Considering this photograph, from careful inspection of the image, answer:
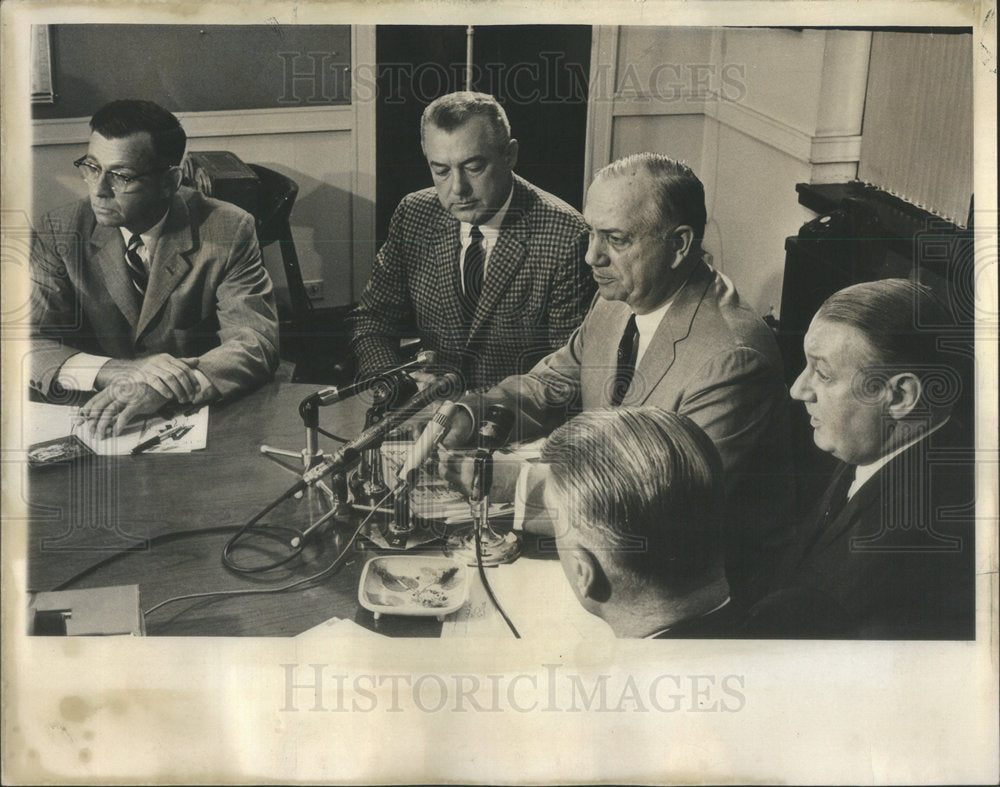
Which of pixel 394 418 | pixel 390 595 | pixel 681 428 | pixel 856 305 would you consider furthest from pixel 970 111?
pixel 390 595

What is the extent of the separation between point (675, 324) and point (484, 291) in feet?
0.95

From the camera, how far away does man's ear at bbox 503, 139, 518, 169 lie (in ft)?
6.54

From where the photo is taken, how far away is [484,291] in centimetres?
202

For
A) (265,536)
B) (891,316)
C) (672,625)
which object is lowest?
(672,625)

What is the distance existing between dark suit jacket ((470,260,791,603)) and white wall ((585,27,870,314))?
0.18 feet

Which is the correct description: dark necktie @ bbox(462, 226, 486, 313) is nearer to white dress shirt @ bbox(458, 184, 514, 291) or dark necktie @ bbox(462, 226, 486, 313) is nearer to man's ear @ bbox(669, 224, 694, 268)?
white dress shirt @ bbox(458, 184, 514, 291)

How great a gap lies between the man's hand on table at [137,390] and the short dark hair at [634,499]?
555mm

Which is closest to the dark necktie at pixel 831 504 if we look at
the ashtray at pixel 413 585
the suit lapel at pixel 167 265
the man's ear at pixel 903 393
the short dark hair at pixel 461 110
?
the man's ear at pixel 903 393

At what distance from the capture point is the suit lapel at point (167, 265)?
79.4 inches

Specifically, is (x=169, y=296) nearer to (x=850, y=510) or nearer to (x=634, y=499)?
(x=634, y=499)

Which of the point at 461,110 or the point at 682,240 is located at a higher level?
the point at 461,110

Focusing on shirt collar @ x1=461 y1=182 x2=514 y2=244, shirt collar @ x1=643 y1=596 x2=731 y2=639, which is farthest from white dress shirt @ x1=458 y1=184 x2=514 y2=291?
shirt collar @ x1=643 y1=596 x2=731 y2=639

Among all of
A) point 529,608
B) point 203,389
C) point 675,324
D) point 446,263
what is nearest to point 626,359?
point 675,324

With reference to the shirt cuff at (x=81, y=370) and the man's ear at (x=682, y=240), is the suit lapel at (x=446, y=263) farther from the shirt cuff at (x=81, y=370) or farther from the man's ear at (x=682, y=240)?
the shirt cuff at (x=81, y=370)
